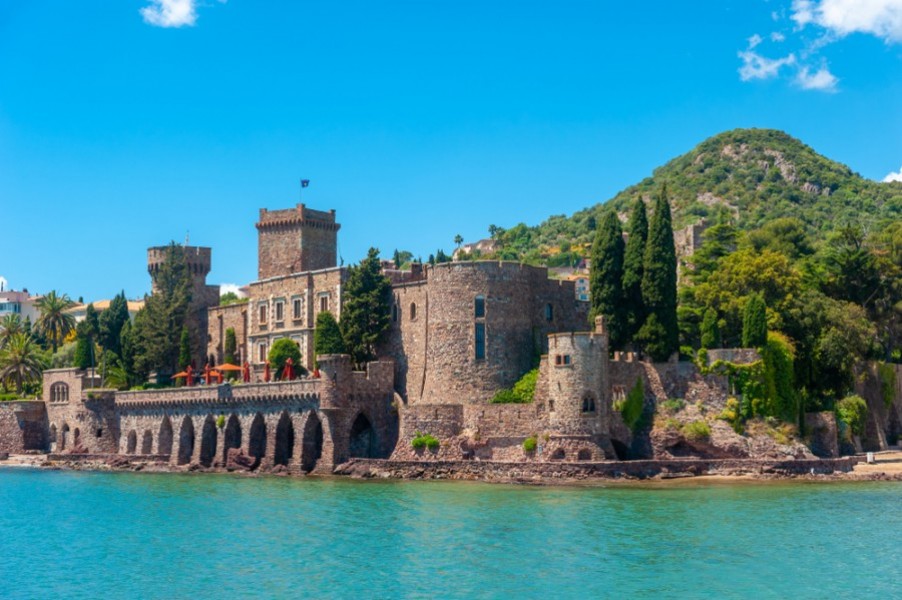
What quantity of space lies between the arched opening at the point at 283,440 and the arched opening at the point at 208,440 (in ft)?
20.7

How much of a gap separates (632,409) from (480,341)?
30.5 ft

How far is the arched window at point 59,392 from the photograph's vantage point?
80.1 metres

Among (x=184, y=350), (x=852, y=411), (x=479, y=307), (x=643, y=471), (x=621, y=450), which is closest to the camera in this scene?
(x=643, y=471)

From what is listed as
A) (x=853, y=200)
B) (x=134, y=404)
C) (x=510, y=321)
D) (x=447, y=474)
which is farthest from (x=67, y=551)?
(x=853, y=200)

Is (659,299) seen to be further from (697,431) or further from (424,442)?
(424,442)

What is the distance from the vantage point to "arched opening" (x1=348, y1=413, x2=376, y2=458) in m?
64.0

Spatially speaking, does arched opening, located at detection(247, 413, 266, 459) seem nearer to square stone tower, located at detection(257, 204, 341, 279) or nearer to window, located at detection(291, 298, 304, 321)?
window, located at detection(291, 298, 304, 321)

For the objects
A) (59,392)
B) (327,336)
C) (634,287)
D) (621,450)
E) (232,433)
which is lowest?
(621,450)

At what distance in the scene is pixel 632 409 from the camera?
57250mm

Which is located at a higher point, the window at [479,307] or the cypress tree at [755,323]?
the window at [479,307]

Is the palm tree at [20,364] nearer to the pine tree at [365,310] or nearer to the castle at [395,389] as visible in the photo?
the castle at [395,389]

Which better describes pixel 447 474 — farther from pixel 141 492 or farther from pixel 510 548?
pixel 510 548

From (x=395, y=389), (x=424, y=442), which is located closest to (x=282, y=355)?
(x=395, y=389)

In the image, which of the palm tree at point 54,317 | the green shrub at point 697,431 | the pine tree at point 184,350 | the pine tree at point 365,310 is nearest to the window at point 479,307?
the pine tree at point 365,310
